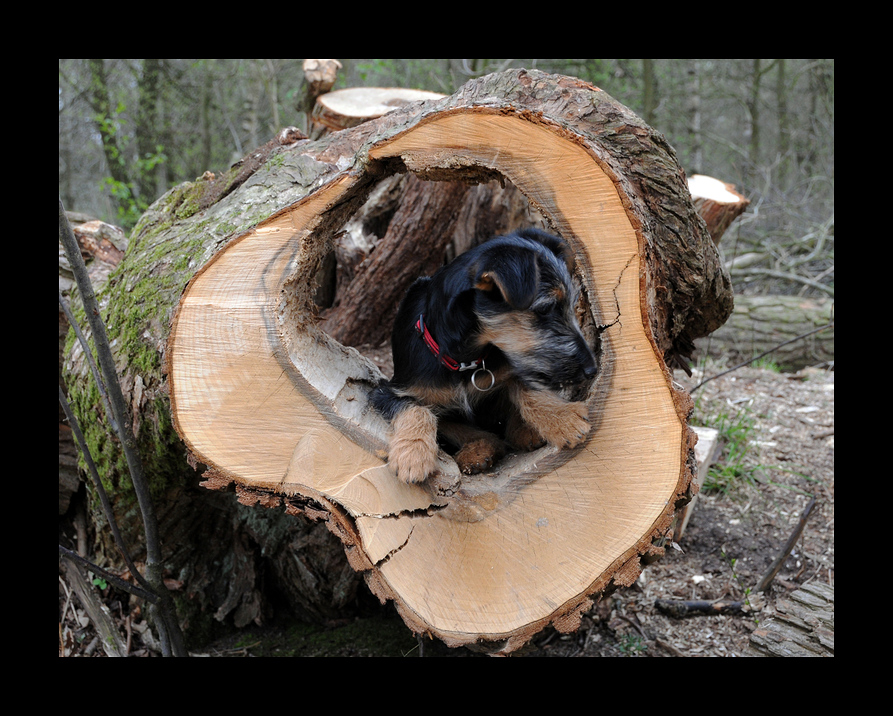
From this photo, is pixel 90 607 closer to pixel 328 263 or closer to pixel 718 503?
pixel 328 263

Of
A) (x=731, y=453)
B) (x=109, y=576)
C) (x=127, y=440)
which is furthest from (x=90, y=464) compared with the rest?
(x=731, y=453)

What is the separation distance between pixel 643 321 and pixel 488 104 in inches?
42.1

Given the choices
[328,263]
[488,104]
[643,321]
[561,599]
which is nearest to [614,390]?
[643,321]

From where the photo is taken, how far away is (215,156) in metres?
12.1

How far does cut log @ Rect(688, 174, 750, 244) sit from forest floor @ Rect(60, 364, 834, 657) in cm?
163

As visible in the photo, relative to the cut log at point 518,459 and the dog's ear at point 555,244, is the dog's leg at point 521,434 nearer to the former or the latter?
the cut log at point 518,459

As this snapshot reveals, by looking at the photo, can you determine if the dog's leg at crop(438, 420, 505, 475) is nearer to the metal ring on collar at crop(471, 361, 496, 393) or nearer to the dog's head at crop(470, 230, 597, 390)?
the metal ring on collar at crop(471, 361, 496, 393)

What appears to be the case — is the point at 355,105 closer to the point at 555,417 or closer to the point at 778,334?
the point at 555,417

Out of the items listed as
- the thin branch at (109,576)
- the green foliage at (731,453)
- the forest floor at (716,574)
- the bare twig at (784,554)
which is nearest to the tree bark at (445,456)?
the thin branch at (109,576)

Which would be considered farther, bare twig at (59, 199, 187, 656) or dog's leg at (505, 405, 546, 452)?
dog's leg at (505, 405, 546, 452)

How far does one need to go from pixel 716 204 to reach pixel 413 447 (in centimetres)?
294

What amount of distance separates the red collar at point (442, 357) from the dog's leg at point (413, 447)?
0.33 m

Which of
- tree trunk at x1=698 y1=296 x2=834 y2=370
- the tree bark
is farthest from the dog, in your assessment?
tree trunk at x1=698 y1=296 x2=834 y2=370

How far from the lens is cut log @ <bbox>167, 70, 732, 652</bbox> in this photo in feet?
7.48
